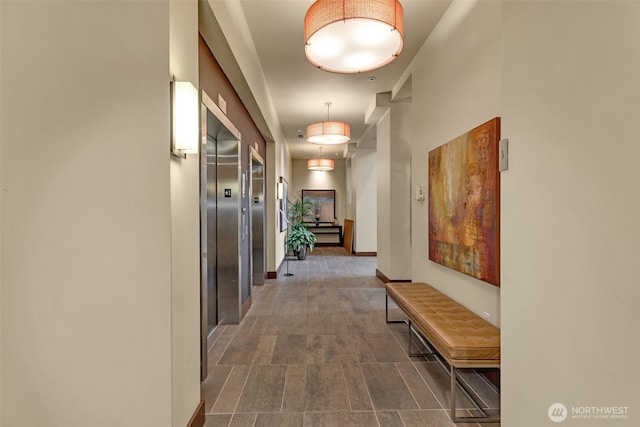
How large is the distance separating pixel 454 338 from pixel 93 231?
84.6 inches

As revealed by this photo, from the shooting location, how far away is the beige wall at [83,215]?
3.37ft

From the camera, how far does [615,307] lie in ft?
3.52

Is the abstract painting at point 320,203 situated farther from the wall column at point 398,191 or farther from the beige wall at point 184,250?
the beige wall at point 184,250

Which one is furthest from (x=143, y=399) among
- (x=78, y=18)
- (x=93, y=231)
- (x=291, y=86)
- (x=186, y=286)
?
(x=291, y=86)

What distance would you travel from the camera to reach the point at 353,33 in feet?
8.12

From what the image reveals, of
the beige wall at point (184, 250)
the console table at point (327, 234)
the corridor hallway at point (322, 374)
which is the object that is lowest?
the corridor hallway at point (322, 374)

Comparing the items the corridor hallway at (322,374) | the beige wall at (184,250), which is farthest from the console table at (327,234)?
the beige wall at (184,250)

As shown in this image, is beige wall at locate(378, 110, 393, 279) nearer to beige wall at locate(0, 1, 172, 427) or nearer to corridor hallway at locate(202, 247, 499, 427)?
corridor hallway at locate(202, 247, 499, 427)

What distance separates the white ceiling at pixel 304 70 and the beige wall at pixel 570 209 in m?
2.28

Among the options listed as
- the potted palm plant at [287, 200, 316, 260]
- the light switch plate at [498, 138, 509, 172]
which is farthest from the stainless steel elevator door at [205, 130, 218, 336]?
the potted palm plant at [287, 200, 316, 260]

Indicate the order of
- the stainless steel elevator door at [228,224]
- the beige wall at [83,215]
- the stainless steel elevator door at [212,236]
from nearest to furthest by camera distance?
the beige wall at [83,215] → the stainless steel elevator door at [212,236] → the stainless steel elevator door at [228,224]

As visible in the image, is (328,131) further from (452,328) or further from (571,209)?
(571,209)

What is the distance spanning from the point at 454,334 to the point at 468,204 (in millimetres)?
1109

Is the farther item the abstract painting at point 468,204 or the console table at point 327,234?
the console table at point 327,234
